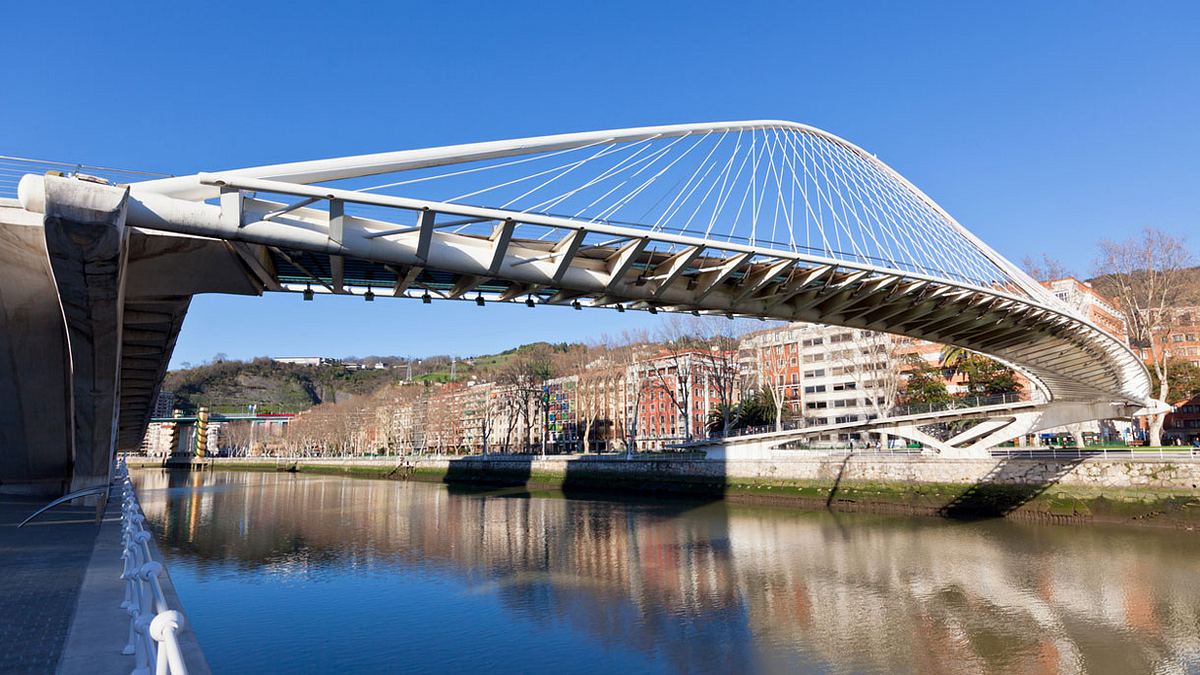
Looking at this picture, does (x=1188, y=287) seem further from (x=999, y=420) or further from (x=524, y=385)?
(x=524, y=385)

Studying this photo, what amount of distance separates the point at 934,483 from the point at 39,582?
33.4 m

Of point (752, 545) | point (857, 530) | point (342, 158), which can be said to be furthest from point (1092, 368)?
point (342, 158)

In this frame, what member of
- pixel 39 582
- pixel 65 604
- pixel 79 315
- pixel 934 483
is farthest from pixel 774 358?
pixel 65 604

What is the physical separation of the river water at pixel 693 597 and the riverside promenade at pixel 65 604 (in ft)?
9.83

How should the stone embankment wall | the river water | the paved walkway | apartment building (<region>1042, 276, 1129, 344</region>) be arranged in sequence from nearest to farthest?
the paved walkway < the river water < the stone embankment wall < apartment building (<region>1042, 276, 1129, 344</region>)

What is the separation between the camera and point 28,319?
14.7 meters

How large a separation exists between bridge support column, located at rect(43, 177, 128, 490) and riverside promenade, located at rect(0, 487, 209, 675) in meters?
3.26

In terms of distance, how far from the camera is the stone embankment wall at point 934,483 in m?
27.2

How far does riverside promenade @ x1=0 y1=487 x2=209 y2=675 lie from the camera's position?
587 centimetres

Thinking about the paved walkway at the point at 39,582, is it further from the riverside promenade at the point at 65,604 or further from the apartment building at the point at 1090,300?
the apartment building at the point at 1090,300

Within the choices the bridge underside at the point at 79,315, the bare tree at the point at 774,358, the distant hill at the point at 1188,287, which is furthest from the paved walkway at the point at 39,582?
the bare tree at the point at 774,358

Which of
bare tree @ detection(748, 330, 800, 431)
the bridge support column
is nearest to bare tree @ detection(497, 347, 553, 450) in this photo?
bare tree @ detection(748, 330, 800, 431)

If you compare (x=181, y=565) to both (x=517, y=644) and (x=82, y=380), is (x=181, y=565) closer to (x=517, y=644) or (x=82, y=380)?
(x=82, y=380)

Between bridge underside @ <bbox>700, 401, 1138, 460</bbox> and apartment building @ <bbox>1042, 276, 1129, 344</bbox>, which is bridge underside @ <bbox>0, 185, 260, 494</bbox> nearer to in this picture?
bridge underside @ <bbox>700, 401, 1138, 460</bbox>
